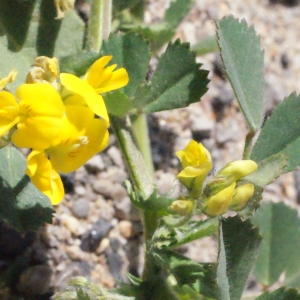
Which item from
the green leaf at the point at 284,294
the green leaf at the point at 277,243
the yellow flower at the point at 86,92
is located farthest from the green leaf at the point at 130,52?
the green leaf at the point at 277,243

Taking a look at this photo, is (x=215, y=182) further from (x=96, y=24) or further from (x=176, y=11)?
(x=176, y=11)

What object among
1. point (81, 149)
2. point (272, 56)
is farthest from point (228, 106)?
point (81, 149)

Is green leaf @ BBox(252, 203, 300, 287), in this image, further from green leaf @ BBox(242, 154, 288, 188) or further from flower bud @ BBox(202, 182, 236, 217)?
flower bud @ BBox(202, 182, 236, 217)

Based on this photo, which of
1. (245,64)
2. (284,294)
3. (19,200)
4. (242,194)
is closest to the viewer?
(242,194)

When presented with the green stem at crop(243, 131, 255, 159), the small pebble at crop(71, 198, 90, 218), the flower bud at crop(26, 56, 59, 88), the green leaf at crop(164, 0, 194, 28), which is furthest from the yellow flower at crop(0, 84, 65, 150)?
the green leaf at crop(164, 0, 194, 28)

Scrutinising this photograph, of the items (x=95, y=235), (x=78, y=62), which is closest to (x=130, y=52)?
(x=78, y=62)

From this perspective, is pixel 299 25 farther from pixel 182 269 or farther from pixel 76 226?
pixel 182 269

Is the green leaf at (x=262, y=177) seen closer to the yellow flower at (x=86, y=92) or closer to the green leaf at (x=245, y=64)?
the green leaf at (x=245, y=64)
